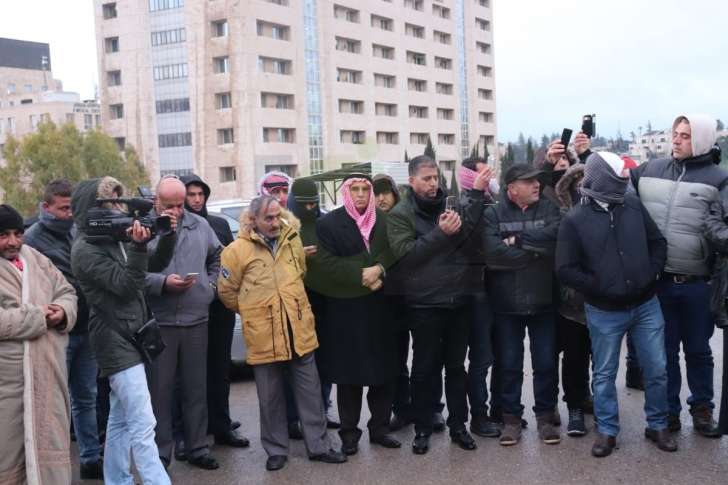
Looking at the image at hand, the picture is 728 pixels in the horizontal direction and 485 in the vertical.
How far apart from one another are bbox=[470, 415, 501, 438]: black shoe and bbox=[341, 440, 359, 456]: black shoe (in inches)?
37.0

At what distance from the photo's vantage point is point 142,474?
4586 mm

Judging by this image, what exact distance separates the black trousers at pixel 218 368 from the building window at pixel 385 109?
57.8m

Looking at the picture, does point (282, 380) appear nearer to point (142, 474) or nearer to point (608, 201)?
point (142, 474)

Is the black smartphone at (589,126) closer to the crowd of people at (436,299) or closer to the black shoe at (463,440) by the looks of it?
the crowd of people at (436,299)

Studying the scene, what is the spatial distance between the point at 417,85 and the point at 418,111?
2.37 meters

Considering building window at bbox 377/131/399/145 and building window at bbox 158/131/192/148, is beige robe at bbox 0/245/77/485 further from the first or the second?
building window at bbox 377/131/399/145

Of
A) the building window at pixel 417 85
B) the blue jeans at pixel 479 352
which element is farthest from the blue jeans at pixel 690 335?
the building window at pixel 417 85

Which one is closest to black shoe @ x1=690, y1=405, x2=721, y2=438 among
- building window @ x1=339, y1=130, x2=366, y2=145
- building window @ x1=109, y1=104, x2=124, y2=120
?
building window @ x1=339, y1=130, x2=366, y2=145

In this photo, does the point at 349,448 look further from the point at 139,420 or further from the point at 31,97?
the point at 31,97

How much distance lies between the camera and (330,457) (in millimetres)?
5422

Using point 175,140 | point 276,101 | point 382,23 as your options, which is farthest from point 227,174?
point 382,23

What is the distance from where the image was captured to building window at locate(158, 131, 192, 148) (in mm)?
56094

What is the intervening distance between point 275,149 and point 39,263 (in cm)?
5036

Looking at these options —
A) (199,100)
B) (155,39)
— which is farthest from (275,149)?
(155,39)
